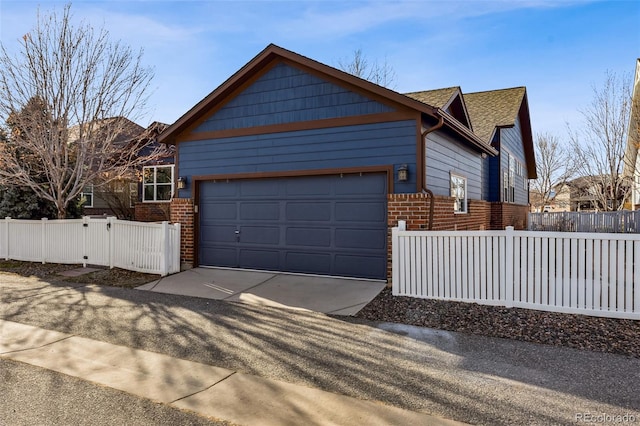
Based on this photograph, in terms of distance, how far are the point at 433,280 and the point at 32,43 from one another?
11.5 meters

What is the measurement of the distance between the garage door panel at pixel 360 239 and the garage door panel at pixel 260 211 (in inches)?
65.1

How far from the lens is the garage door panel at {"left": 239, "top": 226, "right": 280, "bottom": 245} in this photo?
9367 mm

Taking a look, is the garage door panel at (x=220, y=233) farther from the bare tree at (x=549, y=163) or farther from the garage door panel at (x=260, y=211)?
the bare tree at (x=549, y=163)

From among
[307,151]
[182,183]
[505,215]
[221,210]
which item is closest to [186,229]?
[221,210]

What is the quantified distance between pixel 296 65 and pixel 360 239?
418cm

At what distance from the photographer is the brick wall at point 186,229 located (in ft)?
33.3

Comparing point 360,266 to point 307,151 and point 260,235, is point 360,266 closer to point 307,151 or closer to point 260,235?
point 260,235

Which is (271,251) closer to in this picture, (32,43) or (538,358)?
(538,358)

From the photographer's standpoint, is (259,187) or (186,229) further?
(186,229)

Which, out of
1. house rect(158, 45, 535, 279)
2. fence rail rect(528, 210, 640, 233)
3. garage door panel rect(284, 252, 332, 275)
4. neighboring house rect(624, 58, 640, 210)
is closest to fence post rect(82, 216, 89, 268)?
house rect(158, 45, 535, 279)

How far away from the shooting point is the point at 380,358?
4387mm

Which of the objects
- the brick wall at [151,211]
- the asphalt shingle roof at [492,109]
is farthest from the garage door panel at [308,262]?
the brick wall at [151,211]

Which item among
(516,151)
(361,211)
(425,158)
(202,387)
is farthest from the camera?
(516,151)

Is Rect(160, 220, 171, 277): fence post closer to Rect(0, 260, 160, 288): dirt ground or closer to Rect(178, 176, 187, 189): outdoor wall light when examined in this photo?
Rect(0, 260, 160, 288): dirt ground
